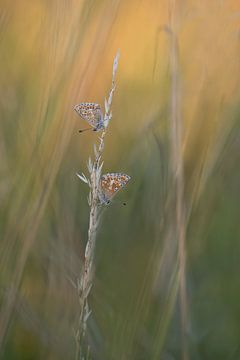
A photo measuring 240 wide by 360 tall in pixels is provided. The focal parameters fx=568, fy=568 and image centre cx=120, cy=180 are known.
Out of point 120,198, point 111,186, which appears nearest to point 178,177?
point 120,198

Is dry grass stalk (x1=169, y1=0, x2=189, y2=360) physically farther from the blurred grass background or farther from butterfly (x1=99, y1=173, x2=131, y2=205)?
butterfly (x1=99, y1=173, x2=131, y2=205)

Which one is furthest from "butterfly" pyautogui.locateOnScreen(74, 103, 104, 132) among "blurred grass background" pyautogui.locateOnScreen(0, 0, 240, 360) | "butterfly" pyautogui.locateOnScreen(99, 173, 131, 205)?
"blurred grass background" pyautogui.locateOnScreen(0, 0, 240, 360)

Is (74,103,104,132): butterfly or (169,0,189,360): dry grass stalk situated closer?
(74,103,104,132): butterfly

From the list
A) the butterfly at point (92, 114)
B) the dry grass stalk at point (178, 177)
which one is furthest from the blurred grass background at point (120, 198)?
the butterfly at point (92, 114)

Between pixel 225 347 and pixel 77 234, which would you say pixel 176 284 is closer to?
pixel 225 347

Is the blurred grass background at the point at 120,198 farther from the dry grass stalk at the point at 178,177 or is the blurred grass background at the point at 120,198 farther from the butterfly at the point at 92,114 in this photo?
the butterfly at the point at 92,114

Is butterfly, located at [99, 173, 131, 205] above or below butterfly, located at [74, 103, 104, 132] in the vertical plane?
below

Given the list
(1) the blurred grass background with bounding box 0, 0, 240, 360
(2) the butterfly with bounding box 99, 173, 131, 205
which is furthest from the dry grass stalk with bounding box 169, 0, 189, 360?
(2) the butterfly with bounding box 99, 173, 131, 205
